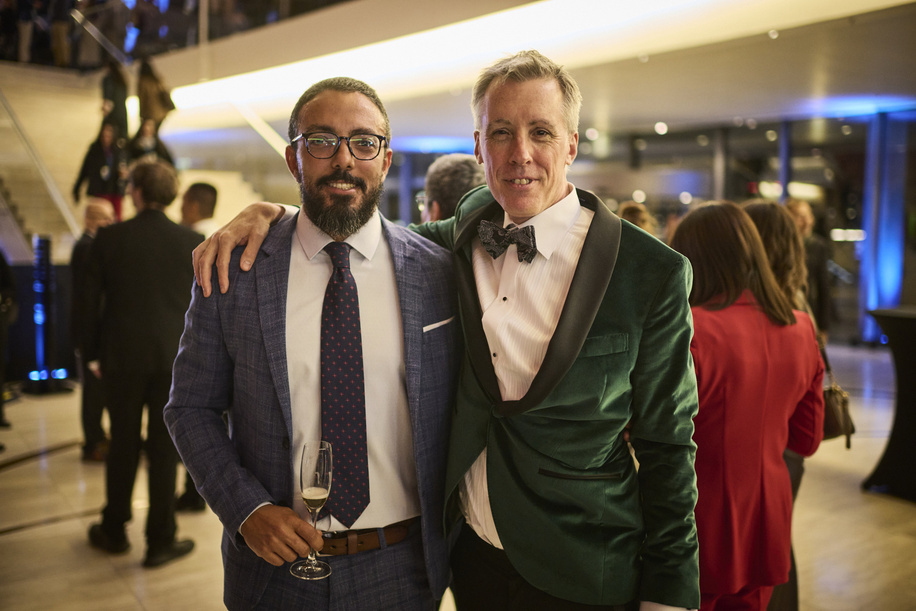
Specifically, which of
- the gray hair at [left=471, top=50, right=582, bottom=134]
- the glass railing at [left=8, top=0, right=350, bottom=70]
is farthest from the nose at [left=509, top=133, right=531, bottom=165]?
the glass railing at [left=8, top=0, right=350, bottom=70]

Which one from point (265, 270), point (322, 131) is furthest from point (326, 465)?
point (322, 131)

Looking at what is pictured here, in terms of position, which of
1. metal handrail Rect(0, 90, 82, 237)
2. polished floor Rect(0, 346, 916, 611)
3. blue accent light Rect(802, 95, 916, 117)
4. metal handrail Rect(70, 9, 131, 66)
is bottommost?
polished floor Rect(0, 346, 916, 611)

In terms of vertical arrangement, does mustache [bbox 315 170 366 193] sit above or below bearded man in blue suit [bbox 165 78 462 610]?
above

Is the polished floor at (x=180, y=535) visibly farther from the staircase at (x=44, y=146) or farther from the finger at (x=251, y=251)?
the staircase at (x=44, y=146)

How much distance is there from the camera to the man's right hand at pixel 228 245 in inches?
66.4

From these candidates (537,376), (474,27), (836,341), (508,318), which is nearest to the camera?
(537,376)

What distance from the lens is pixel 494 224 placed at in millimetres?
1687

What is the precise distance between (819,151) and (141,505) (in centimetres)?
1235

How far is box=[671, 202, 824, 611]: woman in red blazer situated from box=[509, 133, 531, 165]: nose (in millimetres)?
967

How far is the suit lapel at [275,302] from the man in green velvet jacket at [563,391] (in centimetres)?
14

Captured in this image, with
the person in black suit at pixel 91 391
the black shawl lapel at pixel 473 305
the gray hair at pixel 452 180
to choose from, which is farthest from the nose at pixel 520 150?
the person in black suit at pixel 91 391

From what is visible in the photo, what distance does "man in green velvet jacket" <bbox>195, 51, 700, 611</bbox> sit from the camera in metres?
1.53

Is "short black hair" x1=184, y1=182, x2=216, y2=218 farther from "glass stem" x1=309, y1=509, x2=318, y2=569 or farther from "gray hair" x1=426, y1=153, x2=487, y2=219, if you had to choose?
"glass stem" x1=309, y1=509, x2=318, y2=569

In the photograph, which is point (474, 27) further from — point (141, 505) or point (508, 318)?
point (508, 318)
